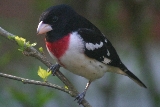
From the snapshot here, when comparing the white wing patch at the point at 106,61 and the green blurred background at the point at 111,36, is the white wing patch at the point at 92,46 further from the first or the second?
the green blurred background at the point at 111,36

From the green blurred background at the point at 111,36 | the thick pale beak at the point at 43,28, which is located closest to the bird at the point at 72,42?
the thick pale beak at the point at 43,28

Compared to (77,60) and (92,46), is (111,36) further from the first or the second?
(77,60)

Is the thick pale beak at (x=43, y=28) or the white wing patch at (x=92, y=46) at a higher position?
the white wing patch at (x=92, y=46)

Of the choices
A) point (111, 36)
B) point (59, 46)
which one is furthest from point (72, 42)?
point (111, 36)

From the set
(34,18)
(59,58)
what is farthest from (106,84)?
(59,58)

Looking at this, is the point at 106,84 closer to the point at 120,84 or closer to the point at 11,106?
the point at 120,84

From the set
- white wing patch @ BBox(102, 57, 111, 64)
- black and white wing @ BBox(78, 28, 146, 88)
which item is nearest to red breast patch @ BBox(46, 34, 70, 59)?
black and white wing @ BBox(78, 28, 146, 88)

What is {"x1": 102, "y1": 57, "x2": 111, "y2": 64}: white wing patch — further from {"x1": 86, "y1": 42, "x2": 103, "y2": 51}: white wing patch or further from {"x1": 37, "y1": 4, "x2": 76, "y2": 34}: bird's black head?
{"x1": 37, "y1": 4, "x2": 76, "y2": 34}: bird's black head
